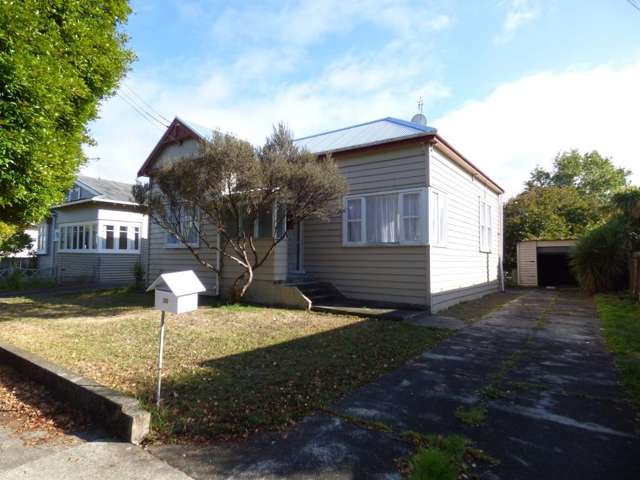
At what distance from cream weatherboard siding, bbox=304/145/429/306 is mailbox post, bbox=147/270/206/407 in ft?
20.4

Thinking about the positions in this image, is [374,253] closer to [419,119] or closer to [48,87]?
[419,119]

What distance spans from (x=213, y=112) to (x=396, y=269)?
11956mm

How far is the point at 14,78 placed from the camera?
454 cm

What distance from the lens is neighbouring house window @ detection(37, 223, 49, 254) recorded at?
23.8 metres

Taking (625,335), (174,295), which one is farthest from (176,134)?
(625,335)

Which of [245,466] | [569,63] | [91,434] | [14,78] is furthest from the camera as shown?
[569,63]

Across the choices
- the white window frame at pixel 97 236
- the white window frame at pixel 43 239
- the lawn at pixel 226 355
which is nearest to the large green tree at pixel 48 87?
the lawn at pixel 226 355

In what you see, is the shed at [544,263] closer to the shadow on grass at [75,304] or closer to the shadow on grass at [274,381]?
the shadow on grass at [274,381]

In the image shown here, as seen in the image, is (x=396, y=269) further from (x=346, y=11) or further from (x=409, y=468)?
(x=409, y=468)

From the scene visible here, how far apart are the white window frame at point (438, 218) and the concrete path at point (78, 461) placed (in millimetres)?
7257

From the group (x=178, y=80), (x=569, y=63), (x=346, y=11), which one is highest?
(x=178, y=80)

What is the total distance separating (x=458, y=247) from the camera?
1072cm

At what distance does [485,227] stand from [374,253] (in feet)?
20.5

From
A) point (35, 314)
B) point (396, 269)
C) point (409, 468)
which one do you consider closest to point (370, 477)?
point (409, 468)
